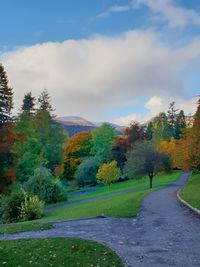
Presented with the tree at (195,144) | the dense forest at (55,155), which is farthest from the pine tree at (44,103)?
the tree at (195,144)

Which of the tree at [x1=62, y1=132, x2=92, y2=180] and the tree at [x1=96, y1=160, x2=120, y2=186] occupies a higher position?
the tree at [x1=62, y1=132, x2=92, y2=180]

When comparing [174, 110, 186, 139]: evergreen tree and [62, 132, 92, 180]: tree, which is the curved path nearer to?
[62, 132, 92, 180]: tree

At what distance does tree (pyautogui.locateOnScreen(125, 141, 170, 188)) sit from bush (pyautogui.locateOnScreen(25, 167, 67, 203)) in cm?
1051

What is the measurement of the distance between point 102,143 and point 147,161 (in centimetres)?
3335

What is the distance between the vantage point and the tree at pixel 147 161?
50594 mm

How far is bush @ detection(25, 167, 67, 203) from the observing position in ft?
142

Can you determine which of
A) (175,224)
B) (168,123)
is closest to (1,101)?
(175,224)

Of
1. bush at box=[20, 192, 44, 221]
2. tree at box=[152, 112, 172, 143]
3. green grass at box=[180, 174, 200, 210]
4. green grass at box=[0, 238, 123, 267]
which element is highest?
tree at box=[152, 112, 172, 143]

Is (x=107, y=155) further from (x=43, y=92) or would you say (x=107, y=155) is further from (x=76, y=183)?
(x=43, y=92)

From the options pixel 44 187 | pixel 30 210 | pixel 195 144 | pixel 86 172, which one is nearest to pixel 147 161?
pixel 195 144

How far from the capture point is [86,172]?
70875 millimetres

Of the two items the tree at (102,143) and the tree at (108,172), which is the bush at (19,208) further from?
the tree at (102,143)

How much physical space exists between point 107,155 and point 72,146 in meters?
7.80

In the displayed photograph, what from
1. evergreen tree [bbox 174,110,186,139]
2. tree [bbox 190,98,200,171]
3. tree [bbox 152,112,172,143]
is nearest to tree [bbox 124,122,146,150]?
tree [bbox 152,112,172,143]
